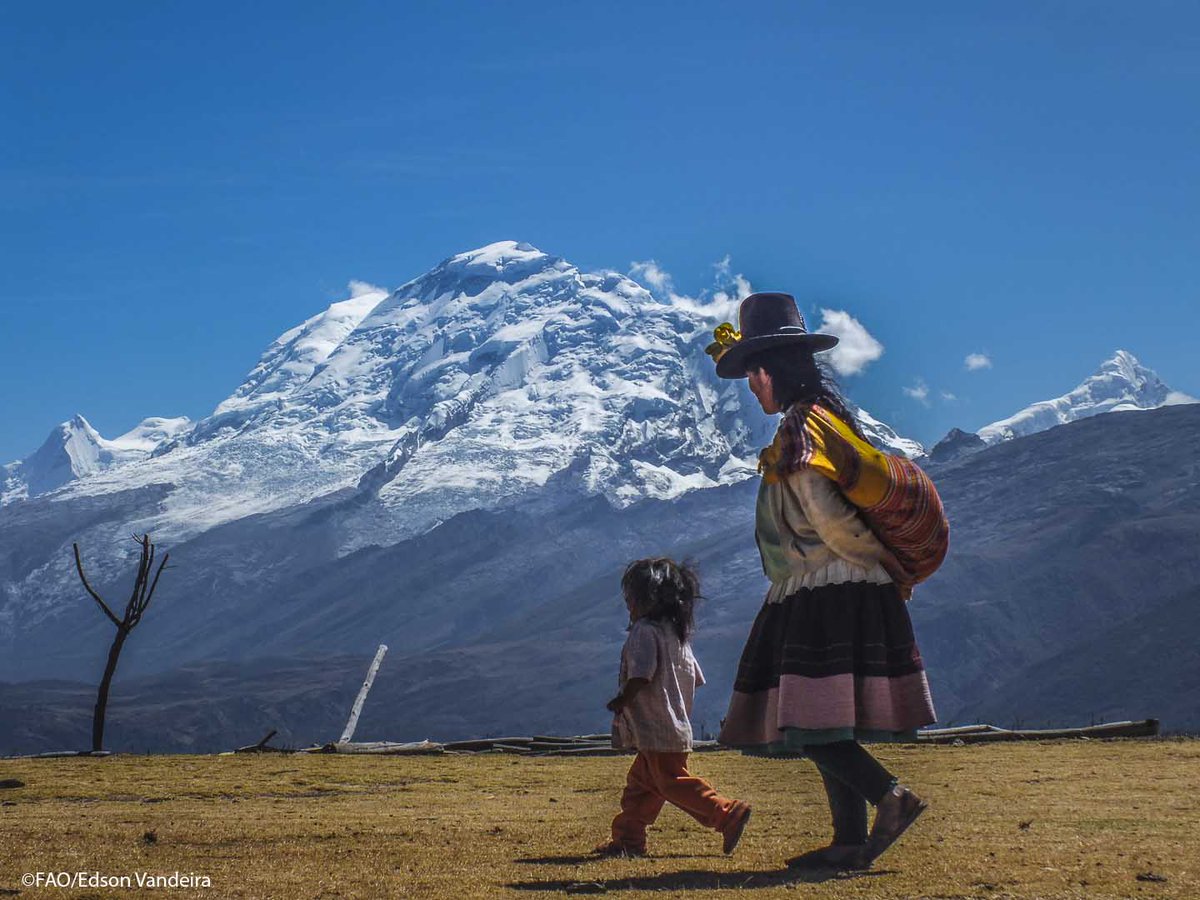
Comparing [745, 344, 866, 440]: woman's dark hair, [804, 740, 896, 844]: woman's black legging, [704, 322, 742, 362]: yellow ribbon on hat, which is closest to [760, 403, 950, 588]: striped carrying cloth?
[745, 344, 866, 440]: woman's dark hair

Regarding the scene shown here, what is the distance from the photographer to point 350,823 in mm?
13328

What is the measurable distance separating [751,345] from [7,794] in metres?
11.1

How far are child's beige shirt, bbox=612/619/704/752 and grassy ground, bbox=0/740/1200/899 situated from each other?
0.87 metres

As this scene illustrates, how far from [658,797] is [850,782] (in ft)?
6.17

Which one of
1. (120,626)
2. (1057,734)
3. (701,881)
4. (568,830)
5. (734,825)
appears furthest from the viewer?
(120,626)

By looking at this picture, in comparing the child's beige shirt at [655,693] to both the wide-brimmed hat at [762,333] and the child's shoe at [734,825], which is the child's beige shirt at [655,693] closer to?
the child's shoe at [734,825]

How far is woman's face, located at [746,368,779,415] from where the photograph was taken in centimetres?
1123

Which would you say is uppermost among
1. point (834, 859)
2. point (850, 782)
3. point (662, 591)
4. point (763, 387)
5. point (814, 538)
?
point (763, 387)

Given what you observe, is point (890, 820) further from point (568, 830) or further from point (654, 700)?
point (568, 830)

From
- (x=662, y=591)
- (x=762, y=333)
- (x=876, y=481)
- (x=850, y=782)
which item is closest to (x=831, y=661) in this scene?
(x=850, y=782)

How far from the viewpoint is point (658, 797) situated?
37.7ft

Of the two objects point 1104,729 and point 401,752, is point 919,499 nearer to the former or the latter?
point 1104,729

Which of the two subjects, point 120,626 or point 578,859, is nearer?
point 578,859

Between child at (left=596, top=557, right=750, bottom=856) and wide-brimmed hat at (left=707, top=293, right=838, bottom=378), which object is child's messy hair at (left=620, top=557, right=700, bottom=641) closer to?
child at (left=596, top=557, right=750, bottom=856)
